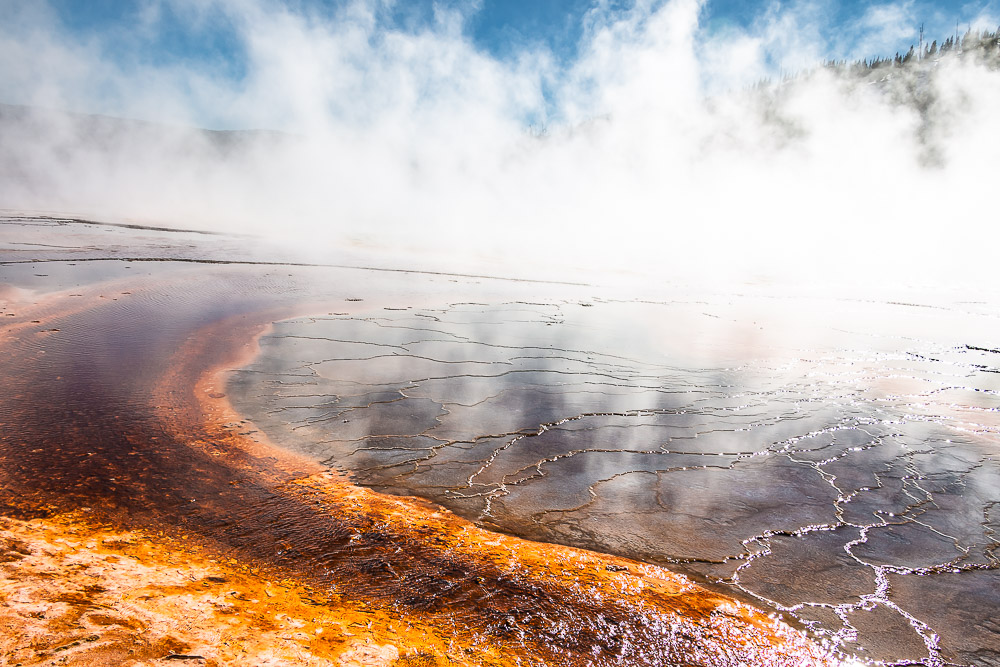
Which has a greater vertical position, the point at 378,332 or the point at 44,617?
the point at 378,332

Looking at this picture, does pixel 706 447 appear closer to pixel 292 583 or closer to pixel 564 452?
pixel 564 452

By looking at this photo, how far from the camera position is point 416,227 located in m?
21.5

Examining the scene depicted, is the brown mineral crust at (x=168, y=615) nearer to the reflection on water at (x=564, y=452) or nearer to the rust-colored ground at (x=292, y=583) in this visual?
the rust-colored ground at (x=292, y=583)

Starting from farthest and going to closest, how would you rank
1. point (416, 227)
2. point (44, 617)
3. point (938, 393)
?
point (416, 227) < point (938, 393) < point (44, 617)

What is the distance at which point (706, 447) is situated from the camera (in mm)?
2893

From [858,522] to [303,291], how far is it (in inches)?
273

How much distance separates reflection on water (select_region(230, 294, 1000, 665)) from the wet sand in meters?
0.20

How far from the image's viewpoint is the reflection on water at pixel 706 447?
1.83 metres

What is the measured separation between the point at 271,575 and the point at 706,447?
2349mm

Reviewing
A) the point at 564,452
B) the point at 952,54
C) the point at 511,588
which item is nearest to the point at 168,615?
the point at 511,588

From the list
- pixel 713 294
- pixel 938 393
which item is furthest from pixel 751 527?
pixel 713 294

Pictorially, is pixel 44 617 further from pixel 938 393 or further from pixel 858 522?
pixel 938 393

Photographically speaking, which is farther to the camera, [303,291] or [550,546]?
[303,291]

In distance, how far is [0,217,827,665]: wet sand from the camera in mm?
1352
